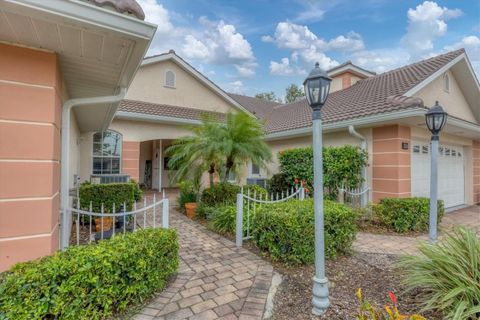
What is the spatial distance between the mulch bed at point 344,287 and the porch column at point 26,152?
111 inches

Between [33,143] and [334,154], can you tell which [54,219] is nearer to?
[33,143]

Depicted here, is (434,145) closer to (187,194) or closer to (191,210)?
(191,210)

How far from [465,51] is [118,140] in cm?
1366

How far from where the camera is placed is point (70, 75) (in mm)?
3766

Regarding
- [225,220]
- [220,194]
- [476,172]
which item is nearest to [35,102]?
[225,220]

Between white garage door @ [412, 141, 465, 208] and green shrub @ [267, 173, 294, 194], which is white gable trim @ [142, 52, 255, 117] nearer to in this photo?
green shrub @ [267, 173, 294, 194]

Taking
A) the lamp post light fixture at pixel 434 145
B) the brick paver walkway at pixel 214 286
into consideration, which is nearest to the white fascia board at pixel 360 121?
the lamp post light fixture at pixel 434 145

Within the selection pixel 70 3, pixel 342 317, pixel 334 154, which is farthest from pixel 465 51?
pixel 70 3

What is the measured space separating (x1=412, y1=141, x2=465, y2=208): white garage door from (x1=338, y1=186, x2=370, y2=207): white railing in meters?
1.44

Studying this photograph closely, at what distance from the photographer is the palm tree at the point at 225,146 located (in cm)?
696

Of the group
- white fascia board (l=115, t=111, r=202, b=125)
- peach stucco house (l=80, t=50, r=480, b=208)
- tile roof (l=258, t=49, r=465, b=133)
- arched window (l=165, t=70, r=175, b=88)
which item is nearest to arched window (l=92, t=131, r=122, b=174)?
peach stucco house (l=80, t=50, r=480, b=208)

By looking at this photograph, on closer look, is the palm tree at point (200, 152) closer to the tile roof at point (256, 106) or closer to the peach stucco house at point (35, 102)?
the peach stucco house at point (35, 102)

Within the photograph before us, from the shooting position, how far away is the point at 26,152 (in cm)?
277

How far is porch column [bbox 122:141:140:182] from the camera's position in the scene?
32.4 feet
